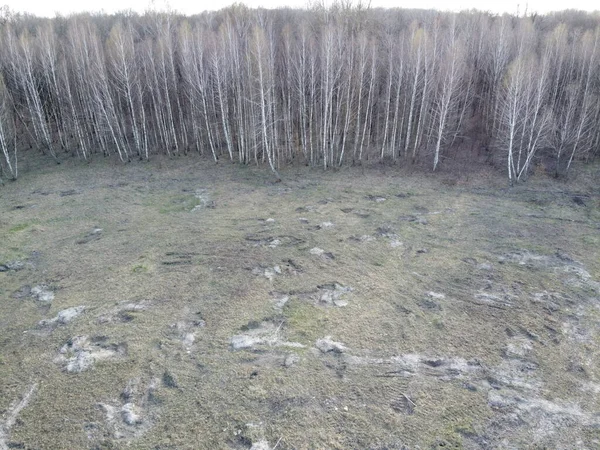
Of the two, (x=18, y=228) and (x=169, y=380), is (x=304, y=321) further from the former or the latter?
(x=18, y=228)

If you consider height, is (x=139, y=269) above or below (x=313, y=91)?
below

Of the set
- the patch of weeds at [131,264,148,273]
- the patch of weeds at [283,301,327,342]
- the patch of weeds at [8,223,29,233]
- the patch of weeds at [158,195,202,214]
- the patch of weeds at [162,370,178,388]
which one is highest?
the patch of weeds at [162,370,178,388]

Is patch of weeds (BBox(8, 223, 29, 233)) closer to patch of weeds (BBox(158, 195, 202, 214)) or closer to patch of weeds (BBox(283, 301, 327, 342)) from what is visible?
patch of weeds (BBox(158, 195, 202, 214))

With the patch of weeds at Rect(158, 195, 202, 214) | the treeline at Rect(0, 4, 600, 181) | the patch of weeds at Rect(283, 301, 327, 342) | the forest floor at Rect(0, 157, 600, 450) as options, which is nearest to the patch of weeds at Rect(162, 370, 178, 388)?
the forest floor at Rect(0, 157, 600, 450)

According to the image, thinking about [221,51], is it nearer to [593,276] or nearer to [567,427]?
[593,276]

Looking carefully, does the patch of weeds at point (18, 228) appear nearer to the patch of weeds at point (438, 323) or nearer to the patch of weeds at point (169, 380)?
the patch of weeds at point (169, 380)

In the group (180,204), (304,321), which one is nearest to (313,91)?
(180,204)

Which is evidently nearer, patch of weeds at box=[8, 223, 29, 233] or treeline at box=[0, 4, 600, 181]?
patch of weeds at box=[8, 223, 29, 233]
